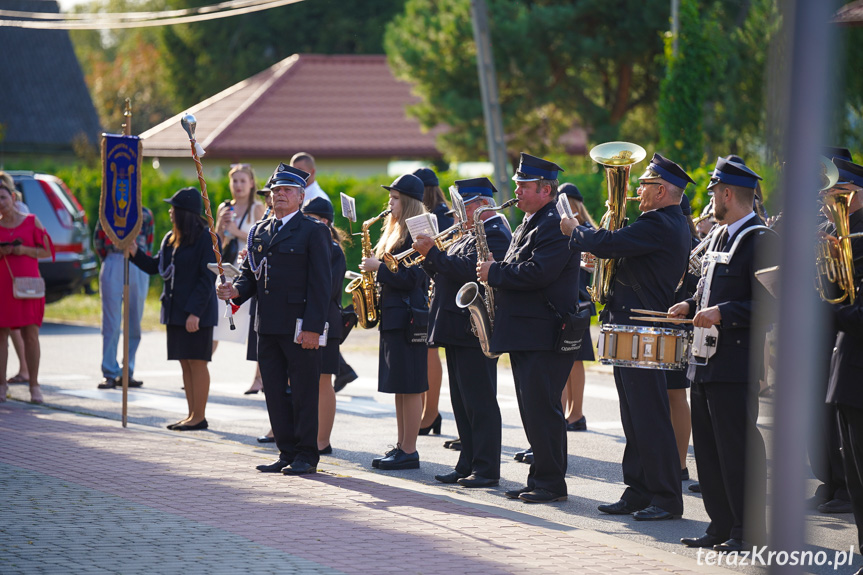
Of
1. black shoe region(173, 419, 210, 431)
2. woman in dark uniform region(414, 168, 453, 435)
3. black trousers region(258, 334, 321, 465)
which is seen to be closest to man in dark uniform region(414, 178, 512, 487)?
black trousers region(258, 334, 321, 465)

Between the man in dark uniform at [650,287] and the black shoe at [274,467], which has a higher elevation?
the man in dark uniform at [650,287]

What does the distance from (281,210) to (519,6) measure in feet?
69.4

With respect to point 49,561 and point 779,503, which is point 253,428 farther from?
point 779,503

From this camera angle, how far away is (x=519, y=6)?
28.5m

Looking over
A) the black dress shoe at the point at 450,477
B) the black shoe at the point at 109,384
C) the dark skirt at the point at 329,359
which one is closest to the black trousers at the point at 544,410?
the black dress shoe at the point at 450,477

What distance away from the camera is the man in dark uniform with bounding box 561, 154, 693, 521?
7.15 metres

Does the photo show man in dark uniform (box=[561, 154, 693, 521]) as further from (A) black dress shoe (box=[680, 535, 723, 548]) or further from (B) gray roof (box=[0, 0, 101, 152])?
(B) gray roof (box=[0, 0, 101, 152])

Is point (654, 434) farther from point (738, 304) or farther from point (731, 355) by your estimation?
point (738, 304)

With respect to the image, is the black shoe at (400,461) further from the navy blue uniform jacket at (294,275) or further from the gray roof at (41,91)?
the gray roof at (41,91)

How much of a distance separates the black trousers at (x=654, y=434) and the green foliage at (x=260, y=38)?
3977 centimetres

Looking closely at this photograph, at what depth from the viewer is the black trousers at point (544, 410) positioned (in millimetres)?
7730

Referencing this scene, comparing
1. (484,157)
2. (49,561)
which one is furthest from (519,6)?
(49,561)

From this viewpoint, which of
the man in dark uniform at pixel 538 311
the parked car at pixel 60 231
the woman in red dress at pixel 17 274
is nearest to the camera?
the man in dark uniform at pixel 538 311

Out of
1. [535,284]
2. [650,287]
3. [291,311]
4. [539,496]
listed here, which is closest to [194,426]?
[291,311]
